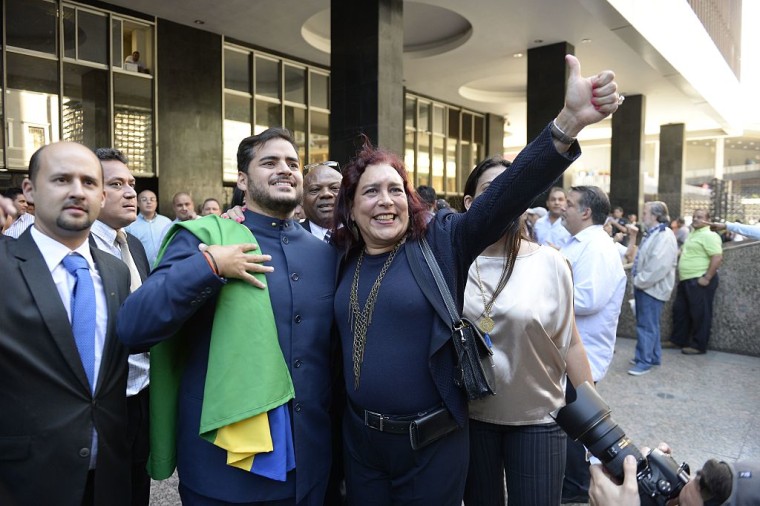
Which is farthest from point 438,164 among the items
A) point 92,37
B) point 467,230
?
point 467,230

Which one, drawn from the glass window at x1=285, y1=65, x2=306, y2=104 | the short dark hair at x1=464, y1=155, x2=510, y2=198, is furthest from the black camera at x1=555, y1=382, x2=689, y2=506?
the glass window at x1=285, y1=65, x2=306, y2=104

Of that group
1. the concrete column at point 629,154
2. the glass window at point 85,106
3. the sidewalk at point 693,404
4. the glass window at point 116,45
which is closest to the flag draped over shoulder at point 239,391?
the sidewalk at point 693,404

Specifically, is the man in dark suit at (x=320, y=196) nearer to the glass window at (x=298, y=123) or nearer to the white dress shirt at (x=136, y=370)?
the white dress shirt at (x=136, y=370)

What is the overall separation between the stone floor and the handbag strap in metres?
2.59

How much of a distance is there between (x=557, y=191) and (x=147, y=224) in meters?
5.14

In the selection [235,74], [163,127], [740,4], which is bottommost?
[163,127]

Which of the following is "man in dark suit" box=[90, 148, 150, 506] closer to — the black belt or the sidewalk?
the black belt

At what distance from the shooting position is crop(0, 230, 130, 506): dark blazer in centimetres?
168

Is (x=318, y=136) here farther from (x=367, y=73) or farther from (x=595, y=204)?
(x=595, y=204)

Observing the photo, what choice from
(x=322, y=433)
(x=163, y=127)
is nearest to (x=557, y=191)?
(x=322, y=433)

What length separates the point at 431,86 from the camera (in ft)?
54.3

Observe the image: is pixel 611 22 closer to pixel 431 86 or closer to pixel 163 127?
pixel 431 86

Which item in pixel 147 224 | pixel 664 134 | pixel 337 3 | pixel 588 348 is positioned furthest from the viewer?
pixel 664 134

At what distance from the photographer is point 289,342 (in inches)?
76.5
